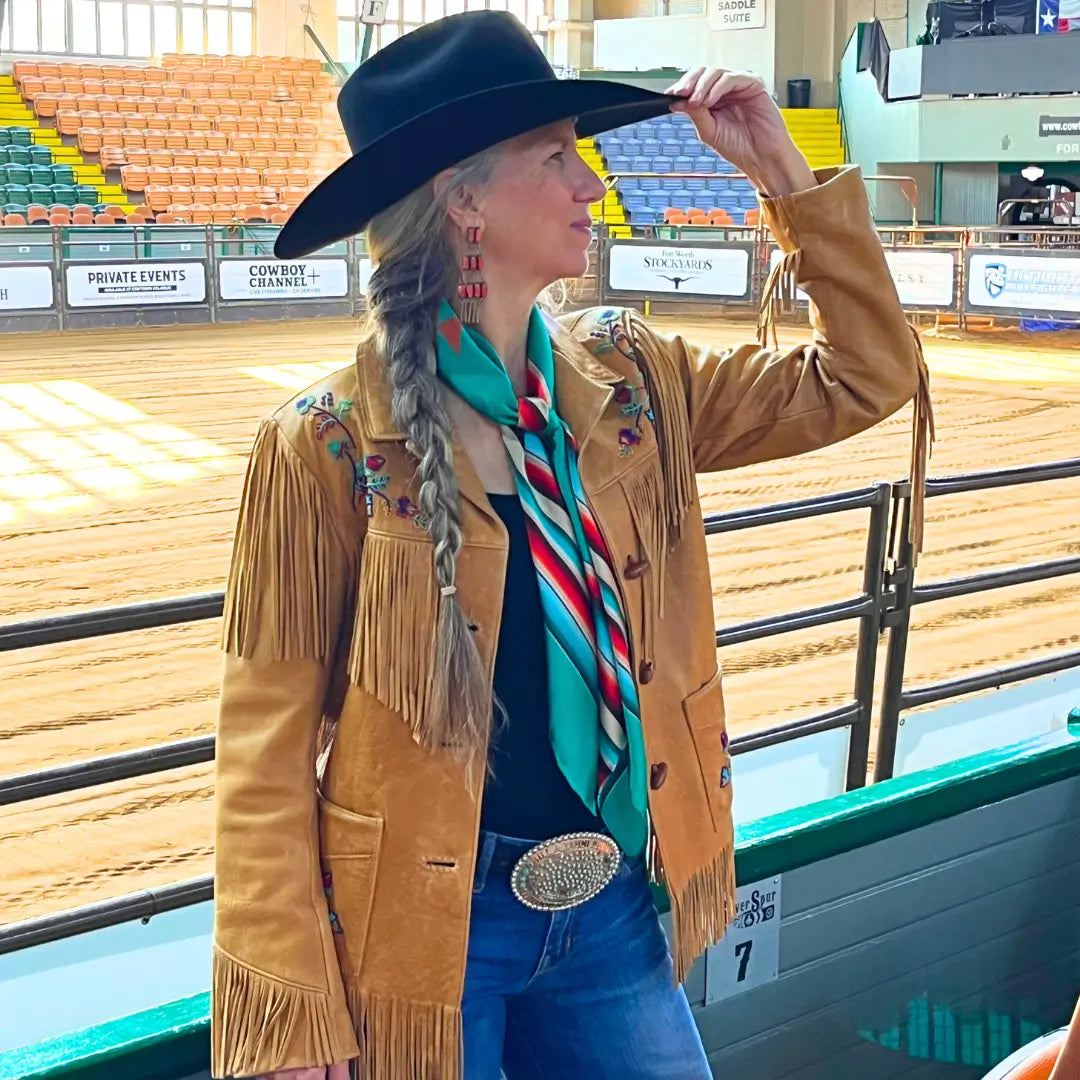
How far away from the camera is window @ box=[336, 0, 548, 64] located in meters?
25.9

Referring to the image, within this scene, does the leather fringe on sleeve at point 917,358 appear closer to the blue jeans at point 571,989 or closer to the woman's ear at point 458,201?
the woman's ear at point 458,201

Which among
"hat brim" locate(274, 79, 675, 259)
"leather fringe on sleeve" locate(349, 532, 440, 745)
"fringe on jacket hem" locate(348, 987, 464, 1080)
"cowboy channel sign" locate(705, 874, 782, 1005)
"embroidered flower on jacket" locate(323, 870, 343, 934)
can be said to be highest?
"hat brim" locate(274, 79, 675, 259)

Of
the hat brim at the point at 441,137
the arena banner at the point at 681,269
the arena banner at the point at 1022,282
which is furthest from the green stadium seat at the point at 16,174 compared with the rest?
the hat brim at the point at 441,137

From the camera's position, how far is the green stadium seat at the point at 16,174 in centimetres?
1877

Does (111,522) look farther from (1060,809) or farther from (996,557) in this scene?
(1060,809)

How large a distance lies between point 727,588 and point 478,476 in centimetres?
447

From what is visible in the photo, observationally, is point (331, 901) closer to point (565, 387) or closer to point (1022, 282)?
point (565, 387)

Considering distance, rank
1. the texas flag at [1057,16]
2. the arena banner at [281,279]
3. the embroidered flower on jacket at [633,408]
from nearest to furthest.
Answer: the embroidered flower on jacket at [633,408], the arena banner at [281,279], the texas flag at [1057,16]

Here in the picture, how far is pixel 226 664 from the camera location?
1.38m

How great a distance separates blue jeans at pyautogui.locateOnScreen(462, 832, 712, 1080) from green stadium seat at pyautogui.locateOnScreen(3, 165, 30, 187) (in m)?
19.0

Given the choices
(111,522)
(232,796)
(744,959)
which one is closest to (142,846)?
(744,959)

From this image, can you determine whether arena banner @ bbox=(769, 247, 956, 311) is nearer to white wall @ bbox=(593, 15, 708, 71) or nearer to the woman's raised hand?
white wall @ bbox=(593, 15, 708, 71)

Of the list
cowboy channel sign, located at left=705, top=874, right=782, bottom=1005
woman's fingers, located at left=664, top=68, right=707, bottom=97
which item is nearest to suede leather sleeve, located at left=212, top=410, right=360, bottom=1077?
woman's fingers, located at left=664, top=68, right=707, bottom=97

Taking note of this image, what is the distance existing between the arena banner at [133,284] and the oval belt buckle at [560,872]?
45.6 ft
